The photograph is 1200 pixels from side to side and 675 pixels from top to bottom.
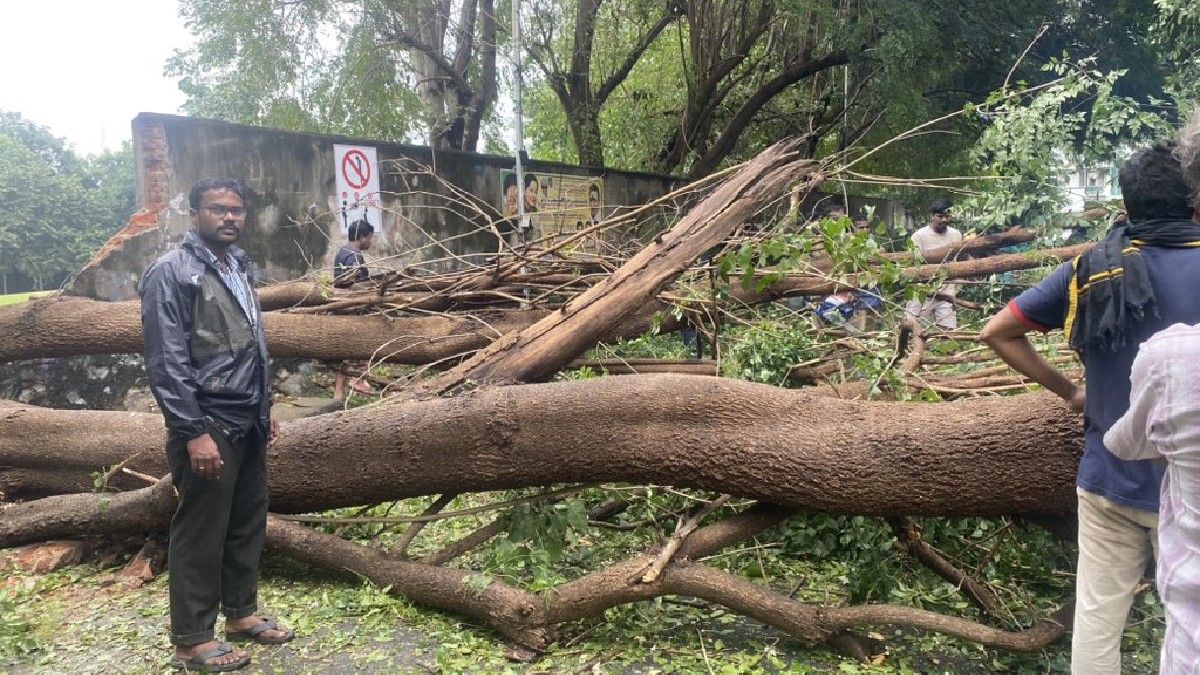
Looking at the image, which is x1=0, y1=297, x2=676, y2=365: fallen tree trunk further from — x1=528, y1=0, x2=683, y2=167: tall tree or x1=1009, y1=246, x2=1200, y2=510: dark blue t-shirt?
x1=528, y1=0, x2=683, y2=167: tall tree

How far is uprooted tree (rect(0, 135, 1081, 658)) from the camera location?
252 centimetres

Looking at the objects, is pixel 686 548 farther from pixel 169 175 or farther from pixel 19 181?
pixel 19 181

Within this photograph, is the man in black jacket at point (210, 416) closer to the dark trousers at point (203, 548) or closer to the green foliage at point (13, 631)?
the dark trousers at point (203, 548)

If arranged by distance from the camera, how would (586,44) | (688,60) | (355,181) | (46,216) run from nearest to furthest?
(355,181), (586,44), (688,60), (46,216)

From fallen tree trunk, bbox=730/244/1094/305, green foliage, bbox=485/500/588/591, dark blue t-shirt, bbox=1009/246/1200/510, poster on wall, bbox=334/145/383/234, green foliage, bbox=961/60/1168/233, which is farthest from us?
poster on wall, bbox=334/145/383/234

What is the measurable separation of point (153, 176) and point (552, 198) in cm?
502

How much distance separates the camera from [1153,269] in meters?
1.86

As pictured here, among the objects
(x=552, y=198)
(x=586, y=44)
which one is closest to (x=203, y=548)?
(x=552, y=198)

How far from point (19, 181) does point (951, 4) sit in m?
36.7

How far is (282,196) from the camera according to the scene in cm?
754

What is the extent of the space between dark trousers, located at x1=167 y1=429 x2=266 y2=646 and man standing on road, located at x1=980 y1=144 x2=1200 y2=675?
251 centimetres

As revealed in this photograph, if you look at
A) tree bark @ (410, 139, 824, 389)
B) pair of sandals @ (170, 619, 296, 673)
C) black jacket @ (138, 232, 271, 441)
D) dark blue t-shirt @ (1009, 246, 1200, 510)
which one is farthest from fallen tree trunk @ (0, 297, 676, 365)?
dark blue t-shirt @ (1009, 246, 1200, 510)

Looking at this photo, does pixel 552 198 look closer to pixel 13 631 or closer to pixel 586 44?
pixel 586 44

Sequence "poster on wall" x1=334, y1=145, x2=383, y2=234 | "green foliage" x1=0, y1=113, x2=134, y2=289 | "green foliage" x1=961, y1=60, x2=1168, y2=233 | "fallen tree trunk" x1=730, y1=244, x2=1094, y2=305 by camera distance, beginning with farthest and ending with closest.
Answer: "green foliage" x1=0, y1=113, x2=134, y2=289
"poster on wall" x1=334, y1=145, x2=383, y2=234
"green foliage" x1=961, y1=60, x2=1168, y2=233
"fallen tree trunk" x1=730, y1=244, x2=1094, y2=305
